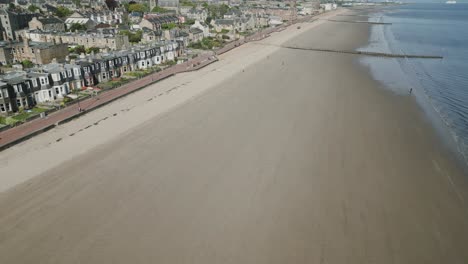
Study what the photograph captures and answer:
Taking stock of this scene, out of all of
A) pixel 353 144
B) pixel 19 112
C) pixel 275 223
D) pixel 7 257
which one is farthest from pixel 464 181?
pixel 19 112

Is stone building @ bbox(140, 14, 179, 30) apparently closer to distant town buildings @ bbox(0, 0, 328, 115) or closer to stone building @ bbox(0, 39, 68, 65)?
distant town buildings @ bbox(0, 0, 328, 115)

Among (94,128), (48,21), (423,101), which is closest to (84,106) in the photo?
(94,128)

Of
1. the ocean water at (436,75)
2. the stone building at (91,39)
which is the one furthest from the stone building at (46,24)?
the ocean water at (436,75)

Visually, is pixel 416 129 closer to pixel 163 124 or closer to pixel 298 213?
pixel 298 213

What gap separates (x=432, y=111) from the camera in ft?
101

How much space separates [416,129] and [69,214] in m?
26.2

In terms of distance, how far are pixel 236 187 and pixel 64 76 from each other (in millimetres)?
24286

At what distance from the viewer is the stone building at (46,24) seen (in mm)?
62750

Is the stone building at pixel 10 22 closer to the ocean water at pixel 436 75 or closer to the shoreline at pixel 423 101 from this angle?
the shoreline at pixel 423 101

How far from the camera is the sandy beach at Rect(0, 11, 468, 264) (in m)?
14.4

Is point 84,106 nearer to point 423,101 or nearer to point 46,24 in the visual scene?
point 423,101

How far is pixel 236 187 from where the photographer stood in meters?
18.6

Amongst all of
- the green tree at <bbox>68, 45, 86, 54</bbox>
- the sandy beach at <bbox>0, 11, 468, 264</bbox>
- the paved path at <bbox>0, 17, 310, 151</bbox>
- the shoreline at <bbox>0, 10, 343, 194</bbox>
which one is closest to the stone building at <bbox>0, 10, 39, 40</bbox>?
the green tree at <bbox>68, 45, 86, 54</bbox>

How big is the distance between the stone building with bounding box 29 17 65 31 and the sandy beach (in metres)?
45.1
